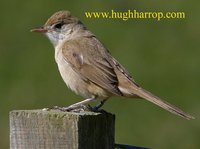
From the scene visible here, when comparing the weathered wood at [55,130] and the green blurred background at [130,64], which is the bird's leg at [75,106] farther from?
the green blurred background at [130,64]

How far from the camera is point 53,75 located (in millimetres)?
11930

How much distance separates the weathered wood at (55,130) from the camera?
492 centimetres

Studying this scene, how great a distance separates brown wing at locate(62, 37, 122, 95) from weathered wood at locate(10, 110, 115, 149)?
239cm

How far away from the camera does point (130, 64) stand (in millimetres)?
11820

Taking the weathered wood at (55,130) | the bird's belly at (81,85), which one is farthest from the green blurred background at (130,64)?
the weathered wood at (55,130)

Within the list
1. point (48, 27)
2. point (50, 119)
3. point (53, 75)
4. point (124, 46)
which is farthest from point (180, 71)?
point (50, 119)

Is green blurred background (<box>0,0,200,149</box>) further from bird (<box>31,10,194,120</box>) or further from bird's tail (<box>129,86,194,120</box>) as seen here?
bird's tail (<box>129,86,194,120</box>)

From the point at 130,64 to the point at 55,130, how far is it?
22.7 feet

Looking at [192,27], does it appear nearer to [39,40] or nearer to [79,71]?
[39,40]

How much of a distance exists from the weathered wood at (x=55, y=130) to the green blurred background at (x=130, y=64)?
515 cm

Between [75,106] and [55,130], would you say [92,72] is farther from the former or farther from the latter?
[55,130]

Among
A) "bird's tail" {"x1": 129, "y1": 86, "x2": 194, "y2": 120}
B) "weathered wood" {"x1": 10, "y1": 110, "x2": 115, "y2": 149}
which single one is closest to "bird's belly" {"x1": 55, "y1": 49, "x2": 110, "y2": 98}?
"bird's tail" {"x1": 129, "y1": 86, "x2": 194, "y2": 120}

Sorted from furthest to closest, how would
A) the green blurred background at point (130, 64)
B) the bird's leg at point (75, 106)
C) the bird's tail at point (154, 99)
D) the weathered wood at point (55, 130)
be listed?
the green blurred background at point (130, 64) → the bird's tail at point (154, 99) → the bird's leg at point (75, 106) → the weathered wood at point (55, 130)

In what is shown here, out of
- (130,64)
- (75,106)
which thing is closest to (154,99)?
(75,106)
